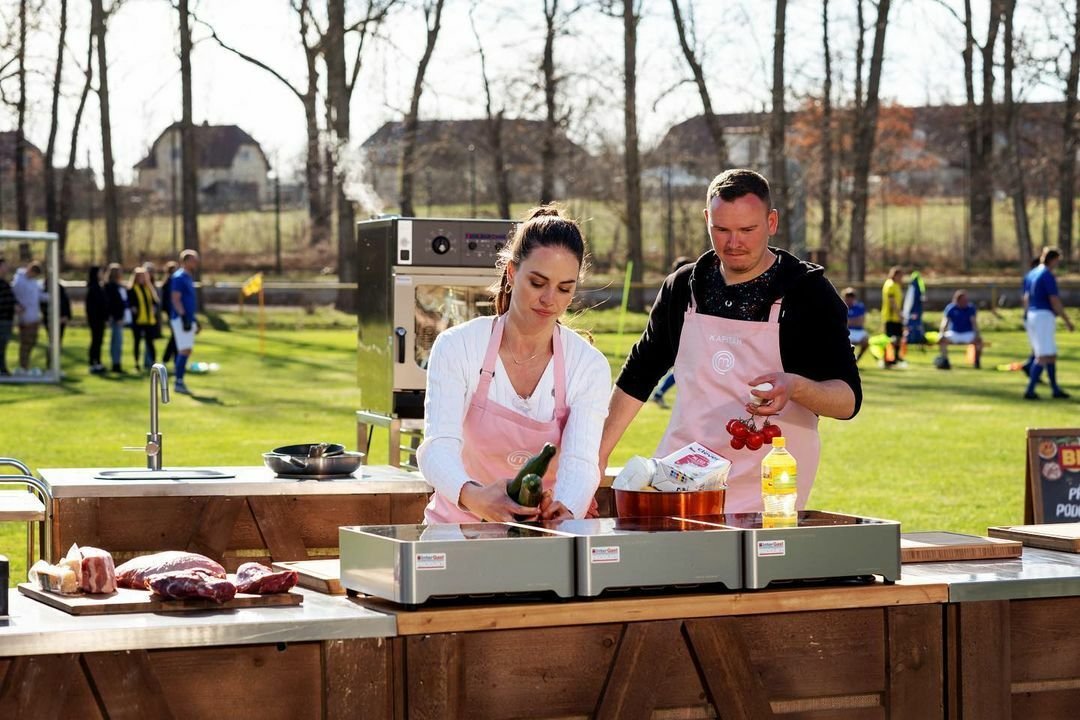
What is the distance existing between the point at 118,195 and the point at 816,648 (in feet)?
128

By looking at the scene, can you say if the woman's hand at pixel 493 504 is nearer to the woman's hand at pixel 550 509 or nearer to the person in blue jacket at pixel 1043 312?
the woman's hand at pixel 550 509

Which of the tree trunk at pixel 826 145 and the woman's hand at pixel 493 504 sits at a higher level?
the tree trunk at pixel 826 145

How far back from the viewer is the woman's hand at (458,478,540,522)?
136 inches

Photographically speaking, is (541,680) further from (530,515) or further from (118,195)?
(118,195)

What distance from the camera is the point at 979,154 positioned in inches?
1495

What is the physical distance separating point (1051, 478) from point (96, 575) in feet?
15.2

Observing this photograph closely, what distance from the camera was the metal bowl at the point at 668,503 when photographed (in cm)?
357

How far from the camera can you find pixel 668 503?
3578mm

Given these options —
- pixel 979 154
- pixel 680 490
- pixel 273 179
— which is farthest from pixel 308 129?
pixel 680 490

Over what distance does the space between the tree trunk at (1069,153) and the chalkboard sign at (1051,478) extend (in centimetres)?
2865

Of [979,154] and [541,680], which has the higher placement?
[979,154]

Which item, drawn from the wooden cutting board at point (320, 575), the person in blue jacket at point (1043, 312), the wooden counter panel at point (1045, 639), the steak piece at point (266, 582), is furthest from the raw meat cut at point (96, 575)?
the person in blue jacket at point (1043, 312)

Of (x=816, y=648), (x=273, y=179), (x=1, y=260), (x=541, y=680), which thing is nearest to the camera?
(x=541, y=680)

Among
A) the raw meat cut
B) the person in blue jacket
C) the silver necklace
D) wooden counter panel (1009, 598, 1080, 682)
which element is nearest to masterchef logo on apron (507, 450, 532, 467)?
the silver necklace
